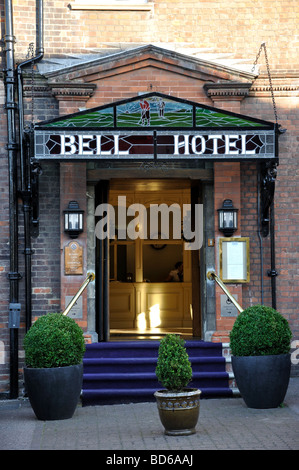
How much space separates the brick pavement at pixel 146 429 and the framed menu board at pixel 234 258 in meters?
1.76

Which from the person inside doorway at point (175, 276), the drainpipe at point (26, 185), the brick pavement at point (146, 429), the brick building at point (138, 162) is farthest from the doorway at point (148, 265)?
the brick pavement at point (146, 429)

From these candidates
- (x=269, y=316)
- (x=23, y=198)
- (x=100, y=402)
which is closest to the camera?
(x=269, y=316)

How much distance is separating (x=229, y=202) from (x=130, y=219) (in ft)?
15.3

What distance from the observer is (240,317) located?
8820mm

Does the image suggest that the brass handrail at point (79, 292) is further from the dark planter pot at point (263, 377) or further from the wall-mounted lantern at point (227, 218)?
the dark planter pot at point (263, 377)

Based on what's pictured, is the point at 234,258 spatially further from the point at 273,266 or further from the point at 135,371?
the point at 135,371

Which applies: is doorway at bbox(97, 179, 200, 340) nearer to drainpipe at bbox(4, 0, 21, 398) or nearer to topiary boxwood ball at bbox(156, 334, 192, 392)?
drainpipe at bbox(4, 0, 21, 398)

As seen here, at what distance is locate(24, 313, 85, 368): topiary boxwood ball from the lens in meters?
8.30

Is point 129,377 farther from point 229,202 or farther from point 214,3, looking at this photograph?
point 214,3

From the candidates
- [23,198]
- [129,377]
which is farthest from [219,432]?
[23,198]

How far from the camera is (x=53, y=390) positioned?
8.26 metres

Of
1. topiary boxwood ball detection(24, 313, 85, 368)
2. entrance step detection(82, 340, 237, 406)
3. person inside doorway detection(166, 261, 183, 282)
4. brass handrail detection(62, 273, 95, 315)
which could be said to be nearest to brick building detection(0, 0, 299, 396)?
brass handrail detection(62, 273, 95, 315)

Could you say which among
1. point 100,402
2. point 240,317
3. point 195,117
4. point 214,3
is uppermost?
point 214,3

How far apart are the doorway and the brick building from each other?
2.43m
